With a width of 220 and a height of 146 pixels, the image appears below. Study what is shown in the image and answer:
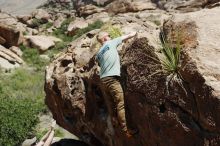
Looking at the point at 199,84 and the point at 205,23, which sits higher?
the point at 205,23

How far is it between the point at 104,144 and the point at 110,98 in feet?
7.65

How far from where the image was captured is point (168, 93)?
7.55m

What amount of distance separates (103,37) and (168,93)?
2733mm

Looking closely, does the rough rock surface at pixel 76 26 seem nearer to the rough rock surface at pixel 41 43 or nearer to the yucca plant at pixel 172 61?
the rough rock surface at pixel 41 43

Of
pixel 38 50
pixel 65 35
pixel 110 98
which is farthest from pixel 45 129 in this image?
pixel 65 35

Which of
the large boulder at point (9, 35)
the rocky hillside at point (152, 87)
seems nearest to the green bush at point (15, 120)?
the rocky hillside at point (152, 87)

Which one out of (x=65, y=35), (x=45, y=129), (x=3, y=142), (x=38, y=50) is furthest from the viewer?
(x=65, y=35)

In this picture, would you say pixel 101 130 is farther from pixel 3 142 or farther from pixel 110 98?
pixel 3 142

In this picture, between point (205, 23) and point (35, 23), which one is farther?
point (35, 23)

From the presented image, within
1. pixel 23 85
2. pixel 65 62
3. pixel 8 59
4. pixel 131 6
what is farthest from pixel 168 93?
pixel 131 6

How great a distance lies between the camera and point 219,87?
661 cm

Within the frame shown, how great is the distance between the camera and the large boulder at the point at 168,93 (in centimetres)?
682

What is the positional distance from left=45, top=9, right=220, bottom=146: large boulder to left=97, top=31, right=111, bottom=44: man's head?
1.74 feet

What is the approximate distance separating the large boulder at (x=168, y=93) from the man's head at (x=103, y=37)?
531 mm
